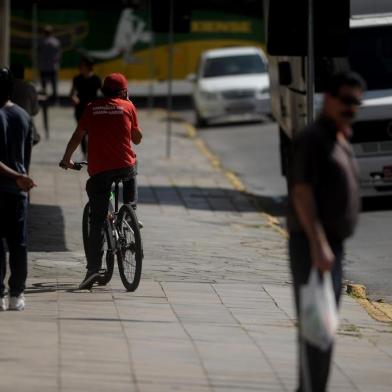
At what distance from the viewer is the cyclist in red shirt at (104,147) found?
39.8 feet

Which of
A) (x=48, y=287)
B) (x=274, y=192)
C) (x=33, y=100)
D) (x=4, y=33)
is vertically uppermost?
(x=4, y=33)

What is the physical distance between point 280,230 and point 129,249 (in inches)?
219

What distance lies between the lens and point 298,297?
25.5 ft

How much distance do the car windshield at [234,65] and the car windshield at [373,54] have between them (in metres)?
14.9

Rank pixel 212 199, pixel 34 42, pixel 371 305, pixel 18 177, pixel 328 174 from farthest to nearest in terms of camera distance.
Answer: pixel 34 42 → pixel 212 199 → pixel 371 305 → pixel 18 177 → pixel 328 174

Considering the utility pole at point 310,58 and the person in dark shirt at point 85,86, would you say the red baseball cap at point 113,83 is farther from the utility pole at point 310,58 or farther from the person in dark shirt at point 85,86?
the person in dark shirt at point 85,86

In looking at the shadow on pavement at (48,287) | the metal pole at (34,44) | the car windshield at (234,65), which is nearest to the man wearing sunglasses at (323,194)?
the shadow on pavement at (48,287)

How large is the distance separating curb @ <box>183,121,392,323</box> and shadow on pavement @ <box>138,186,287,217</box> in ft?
1.44

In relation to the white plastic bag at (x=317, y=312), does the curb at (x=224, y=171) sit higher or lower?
lower

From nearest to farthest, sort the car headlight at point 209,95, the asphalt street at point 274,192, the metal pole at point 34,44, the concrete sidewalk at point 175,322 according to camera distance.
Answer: the concrete sidewalk at point 175,322 < the asphalt street at point 274,192 < the car headlight at point 209,95 < the metal pole at point 34,44

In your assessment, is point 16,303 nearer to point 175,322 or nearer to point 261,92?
point 175,322

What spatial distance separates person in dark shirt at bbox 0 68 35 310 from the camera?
10484mm

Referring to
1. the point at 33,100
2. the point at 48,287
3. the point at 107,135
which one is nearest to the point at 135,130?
the point at 107,135

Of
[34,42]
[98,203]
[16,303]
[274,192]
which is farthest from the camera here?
[34,42]
